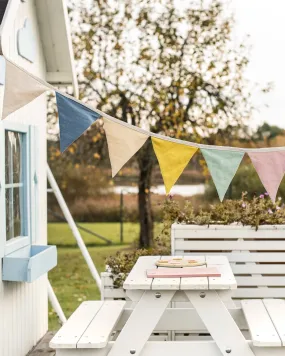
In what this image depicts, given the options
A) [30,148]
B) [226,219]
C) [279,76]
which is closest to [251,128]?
[279,76]

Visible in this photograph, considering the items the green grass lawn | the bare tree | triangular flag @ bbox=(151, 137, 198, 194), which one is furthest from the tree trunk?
triangular flag @ bbox=(151, 137, 198, 194)

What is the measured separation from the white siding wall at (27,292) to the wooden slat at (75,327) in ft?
1.84

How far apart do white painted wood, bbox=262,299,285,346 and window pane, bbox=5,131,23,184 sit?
2.05m

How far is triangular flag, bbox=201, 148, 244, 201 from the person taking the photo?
4.36m

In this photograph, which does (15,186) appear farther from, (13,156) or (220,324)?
(220,324)

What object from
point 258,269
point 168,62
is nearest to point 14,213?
point 258,269

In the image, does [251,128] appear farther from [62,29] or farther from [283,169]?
[283,169]

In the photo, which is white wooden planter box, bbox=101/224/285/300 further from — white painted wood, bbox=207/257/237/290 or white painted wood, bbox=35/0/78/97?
white painted wood, bbox=35/0/78/97

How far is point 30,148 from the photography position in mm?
5641

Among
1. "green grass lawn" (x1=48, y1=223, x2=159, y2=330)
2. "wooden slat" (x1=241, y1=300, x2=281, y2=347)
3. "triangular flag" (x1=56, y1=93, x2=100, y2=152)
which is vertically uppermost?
"triangular flag" (x1=56, y1=93, x2=100, y2=152)

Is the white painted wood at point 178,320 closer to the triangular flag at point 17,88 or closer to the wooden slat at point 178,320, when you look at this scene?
the wooden slat at point 178,320

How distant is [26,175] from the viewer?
5.59 meters

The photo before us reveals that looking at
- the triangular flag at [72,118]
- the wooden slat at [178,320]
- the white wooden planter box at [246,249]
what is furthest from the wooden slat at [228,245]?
the triangular flag at [72,118]

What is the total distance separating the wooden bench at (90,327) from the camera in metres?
3.98
